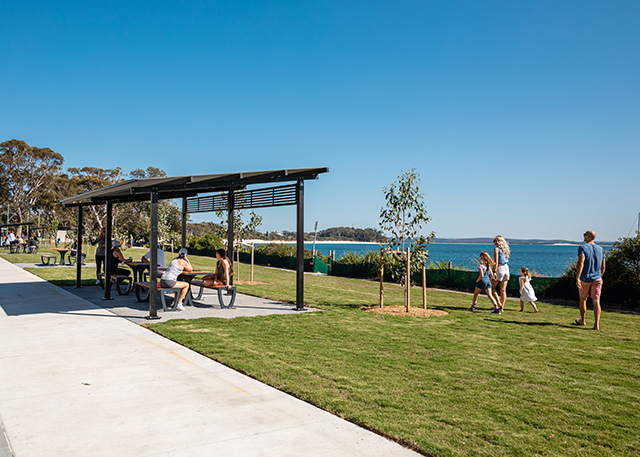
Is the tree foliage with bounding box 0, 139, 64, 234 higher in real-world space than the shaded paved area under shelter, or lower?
higher

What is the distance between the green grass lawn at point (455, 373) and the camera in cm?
388

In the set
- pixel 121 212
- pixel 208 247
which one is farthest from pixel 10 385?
pixel 121 212

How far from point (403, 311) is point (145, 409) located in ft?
24.3

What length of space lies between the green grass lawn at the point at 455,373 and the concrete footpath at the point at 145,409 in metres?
0.31

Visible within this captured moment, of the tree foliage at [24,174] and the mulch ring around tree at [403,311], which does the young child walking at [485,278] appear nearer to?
the mulch ring around tree at [403,311]

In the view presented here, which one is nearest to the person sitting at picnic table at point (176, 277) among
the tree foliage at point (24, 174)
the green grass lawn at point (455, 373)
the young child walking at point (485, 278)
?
the green grass lawn at point (455, 373)

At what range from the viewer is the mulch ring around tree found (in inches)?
417

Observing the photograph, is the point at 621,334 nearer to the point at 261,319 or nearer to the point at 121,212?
the point at 261,319

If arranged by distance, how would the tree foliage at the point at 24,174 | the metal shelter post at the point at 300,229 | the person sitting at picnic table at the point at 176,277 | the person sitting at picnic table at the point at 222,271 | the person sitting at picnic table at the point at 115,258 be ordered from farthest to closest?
1. the tree foliage at the point at 24,174
2. the person sitting at picnic table at the point at 115,258
3. the person sitting at picnic table at the point at 222,271
4. the metal shelter post at the point at 300,229
5. the person sitting at picnic table at the point at 176,277

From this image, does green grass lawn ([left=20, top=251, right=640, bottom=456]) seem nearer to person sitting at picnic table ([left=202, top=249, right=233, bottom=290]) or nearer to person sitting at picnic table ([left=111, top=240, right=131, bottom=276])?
person sitting at picnic table ([left=202, top=249, right=233, bottom=290])

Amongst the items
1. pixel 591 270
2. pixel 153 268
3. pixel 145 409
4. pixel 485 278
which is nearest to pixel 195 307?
pixel 153 268

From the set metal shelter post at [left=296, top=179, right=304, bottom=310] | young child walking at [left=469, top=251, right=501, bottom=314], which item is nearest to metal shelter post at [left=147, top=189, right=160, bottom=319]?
metal shelter post at [left=296, top=179, right=304, bottom=310]

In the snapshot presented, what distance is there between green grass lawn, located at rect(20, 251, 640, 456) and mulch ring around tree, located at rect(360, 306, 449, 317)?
455 millimetres

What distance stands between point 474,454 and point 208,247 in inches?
1624
